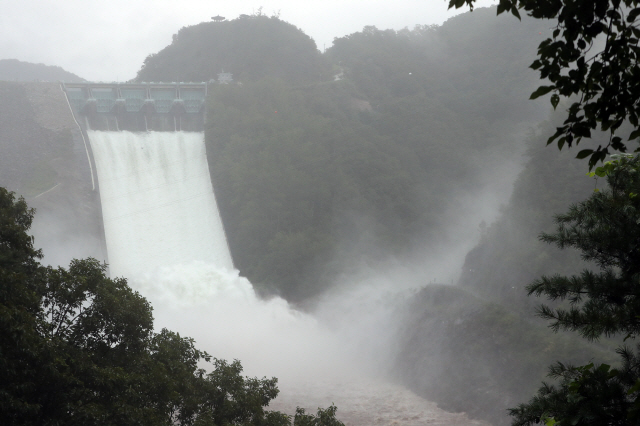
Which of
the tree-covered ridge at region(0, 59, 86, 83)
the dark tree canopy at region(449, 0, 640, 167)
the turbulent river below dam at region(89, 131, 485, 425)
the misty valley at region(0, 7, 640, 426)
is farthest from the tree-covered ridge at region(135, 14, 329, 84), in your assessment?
the dark tree canopy at region(449, 0, 640, 167)

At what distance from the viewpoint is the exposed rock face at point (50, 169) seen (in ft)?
109

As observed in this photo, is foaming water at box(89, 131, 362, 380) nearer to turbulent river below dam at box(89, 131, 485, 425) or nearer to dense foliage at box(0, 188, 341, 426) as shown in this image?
turbulent river below dam at box(89, 131, 485, 425)

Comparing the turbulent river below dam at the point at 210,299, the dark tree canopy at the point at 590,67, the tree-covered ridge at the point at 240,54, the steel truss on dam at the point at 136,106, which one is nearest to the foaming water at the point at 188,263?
the turbulent river below dam at the point at 210,299

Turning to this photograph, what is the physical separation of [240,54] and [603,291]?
174 feet

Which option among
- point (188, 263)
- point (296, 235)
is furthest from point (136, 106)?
point (296, 235)

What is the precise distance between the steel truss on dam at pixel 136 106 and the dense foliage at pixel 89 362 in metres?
37.2

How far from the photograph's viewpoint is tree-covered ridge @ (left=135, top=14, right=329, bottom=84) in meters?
55.3

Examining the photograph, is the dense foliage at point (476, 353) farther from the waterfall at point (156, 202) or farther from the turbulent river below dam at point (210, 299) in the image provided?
the waterfall at point (156, 202)

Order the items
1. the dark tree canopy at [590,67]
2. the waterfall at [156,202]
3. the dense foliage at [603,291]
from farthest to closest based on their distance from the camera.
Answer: the waterfall at [156,202] → the dense foliage at [603,291] → the dark tree canopy at [590,67]

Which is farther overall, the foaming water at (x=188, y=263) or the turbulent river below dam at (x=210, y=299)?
the foaming water at (x=188, y=263)

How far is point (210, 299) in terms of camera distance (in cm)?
3281

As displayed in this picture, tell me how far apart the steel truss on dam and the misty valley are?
0.76 ft

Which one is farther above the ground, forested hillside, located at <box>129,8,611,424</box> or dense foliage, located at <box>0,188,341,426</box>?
forested hillside, located at <box>129,8,611,424</box>

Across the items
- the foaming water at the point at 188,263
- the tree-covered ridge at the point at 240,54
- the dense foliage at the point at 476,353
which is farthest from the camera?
the tree-covered ridge at the point at 240,54
